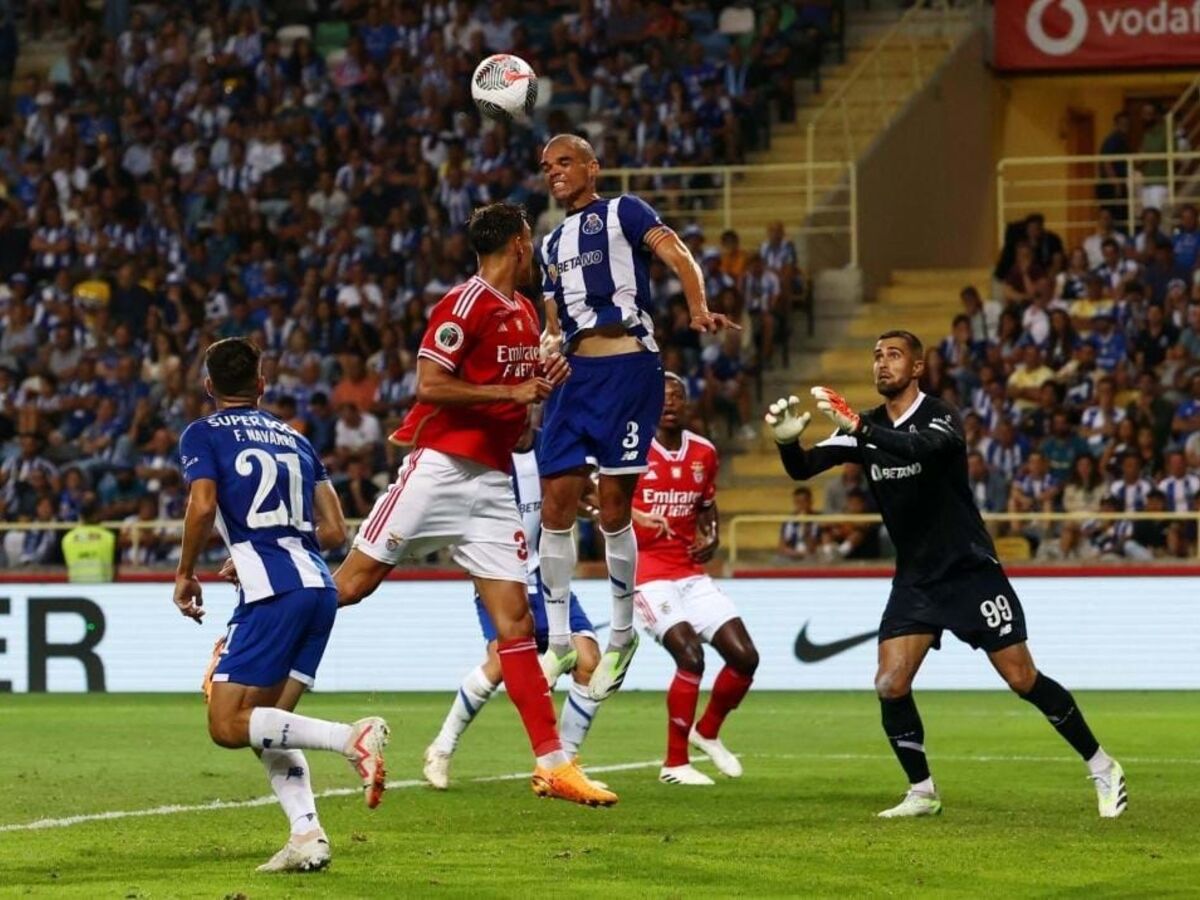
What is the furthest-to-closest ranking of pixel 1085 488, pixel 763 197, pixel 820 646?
pixel 763 197 → pixel 1085 488 → pixel 820 646

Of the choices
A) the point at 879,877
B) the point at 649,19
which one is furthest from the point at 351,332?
the point at 879,877

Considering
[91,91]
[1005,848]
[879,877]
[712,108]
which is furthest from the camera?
[91,91]

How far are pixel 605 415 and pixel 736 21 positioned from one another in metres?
19.5

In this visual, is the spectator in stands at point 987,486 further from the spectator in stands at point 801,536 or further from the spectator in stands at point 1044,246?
the spectator in stands at point 1044,246

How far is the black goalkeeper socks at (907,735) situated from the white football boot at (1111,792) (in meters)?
0.80

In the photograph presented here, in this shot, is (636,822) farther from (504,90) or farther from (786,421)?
(504,90)

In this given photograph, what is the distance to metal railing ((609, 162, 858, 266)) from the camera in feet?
92.1

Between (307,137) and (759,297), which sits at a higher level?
(307,137)

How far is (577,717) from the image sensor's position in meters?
12.5

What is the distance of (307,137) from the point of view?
100 feet

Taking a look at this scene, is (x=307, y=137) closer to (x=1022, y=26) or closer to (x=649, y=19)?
(x=649, y=19)

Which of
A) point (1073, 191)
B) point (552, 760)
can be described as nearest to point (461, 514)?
point (552, 760)

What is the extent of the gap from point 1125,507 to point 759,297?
6.03 meters

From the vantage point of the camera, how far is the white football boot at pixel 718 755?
13328mm
